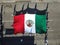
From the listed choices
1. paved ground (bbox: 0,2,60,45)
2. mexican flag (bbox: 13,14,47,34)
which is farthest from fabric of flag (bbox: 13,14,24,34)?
paved ground (bbox: 0,2,60,45)

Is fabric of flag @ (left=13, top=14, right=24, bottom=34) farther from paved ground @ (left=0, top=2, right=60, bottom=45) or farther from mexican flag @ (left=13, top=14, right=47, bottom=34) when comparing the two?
paved ground @ (left=0, top=2, right=60, bottom=45)

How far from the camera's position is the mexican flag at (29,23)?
955cm

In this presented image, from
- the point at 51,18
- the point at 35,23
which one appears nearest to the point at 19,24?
the point at 35,23

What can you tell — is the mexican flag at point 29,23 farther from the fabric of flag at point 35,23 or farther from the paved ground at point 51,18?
the paved ground at point 51,18

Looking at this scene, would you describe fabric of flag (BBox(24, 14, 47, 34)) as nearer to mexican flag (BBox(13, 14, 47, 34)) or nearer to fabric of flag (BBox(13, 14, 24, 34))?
mexican flag (BBox(13, 14, 47, 34))

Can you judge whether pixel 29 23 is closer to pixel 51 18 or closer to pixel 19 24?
pixel 19 24

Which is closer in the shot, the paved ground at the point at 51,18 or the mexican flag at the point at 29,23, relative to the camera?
the mexican flag at the point at 29,23

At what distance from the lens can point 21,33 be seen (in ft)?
32.1

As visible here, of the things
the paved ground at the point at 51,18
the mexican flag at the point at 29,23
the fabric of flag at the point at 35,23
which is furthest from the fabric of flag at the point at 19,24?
the paved ground at the point at 51,18

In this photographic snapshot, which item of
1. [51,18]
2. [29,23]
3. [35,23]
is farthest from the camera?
[51,18]

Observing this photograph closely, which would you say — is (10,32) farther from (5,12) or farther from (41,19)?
(5,12)

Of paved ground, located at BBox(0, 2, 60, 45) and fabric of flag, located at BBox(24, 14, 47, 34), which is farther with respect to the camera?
paved ground, located at BBox(0, 2, 60, 45)

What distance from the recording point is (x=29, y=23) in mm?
9484

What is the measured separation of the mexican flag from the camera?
9547 millimetres
